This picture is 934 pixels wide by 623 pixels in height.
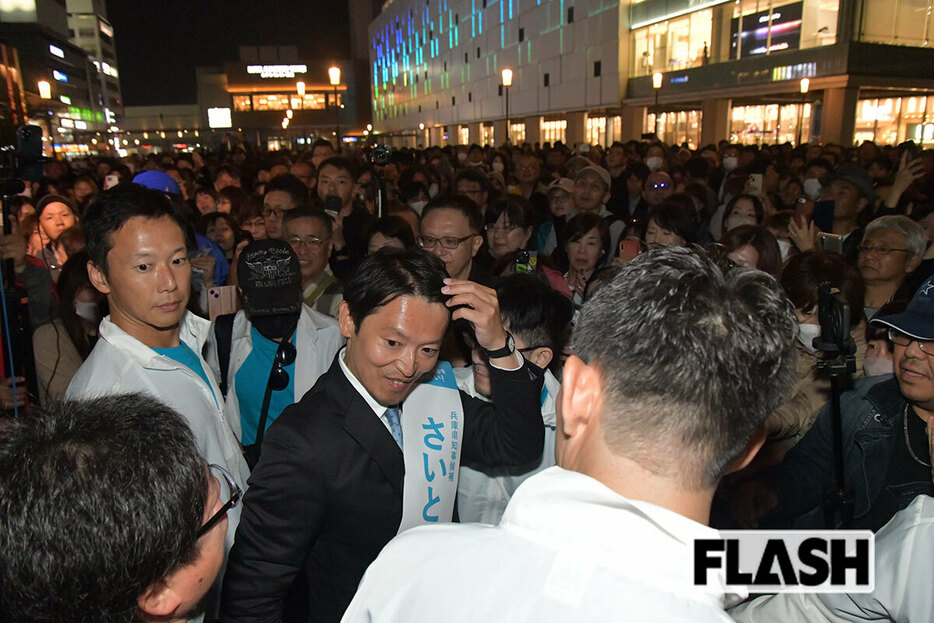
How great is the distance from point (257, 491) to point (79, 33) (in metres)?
121

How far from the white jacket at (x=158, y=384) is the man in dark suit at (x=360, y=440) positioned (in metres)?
0.52

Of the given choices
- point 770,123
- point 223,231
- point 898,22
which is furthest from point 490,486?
point 770,123

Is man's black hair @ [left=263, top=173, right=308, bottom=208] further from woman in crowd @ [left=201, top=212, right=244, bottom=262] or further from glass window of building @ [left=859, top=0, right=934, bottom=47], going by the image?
glass window of building @ [left=859, top=0, right=934, bottom=47]

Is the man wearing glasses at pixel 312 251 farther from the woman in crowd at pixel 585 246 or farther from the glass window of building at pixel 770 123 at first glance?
the glass window of building at pixel 770 123

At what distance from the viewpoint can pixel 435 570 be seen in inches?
42.0

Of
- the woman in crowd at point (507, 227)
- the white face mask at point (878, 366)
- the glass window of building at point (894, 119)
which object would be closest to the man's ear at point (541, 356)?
the white face mask at point (878, 366)

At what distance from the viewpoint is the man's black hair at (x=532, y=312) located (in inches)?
113

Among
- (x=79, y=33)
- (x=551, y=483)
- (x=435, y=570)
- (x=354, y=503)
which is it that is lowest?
(x=354, y=503)

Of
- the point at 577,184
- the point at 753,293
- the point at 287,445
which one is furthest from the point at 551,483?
the point at 577,184

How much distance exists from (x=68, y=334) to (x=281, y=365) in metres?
1.56

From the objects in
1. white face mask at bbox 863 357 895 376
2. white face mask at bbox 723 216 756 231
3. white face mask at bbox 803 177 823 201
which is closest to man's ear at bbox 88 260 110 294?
white face mask at bbox 863 357 895 376

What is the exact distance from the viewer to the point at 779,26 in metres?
20.5

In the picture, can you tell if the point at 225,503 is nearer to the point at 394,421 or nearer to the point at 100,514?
the point at 100,514

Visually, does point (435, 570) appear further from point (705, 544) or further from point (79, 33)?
point (79, 33)
